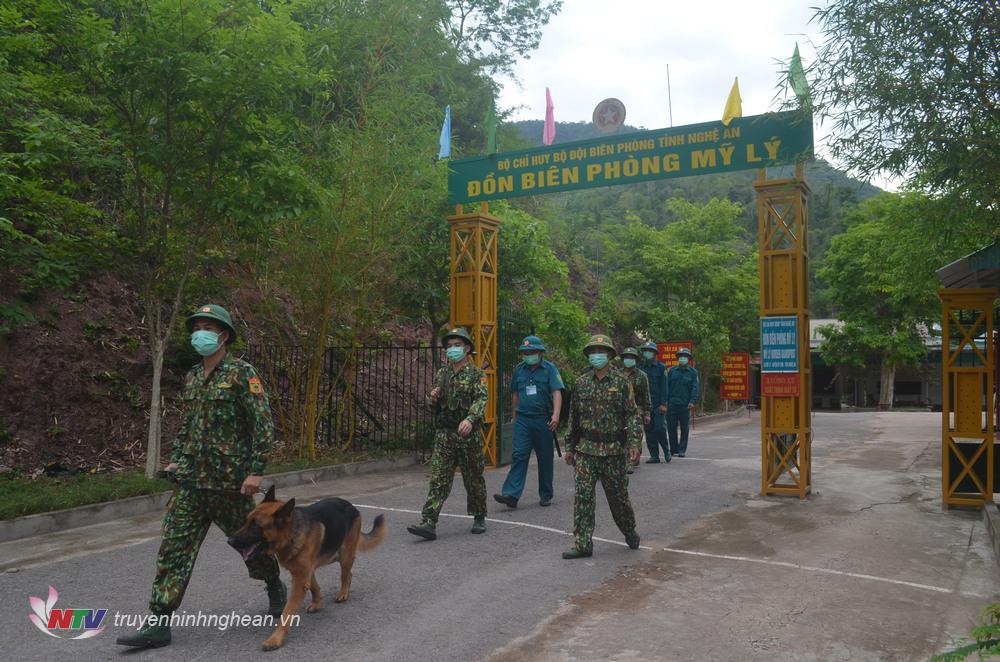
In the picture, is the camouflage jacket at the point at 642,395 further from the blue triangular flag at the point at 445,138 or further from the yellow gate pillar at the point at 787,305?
the blue triangular flag at the point at 445,138

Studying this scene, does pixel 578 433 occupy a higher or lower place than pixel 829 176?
lower

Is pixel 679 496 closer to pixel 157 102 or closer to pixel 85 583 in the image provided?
pixel 85 583

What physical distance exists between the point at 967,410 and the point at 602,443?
17.1 feet

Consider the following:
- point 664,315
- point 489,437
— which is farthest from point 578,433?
point 664,315

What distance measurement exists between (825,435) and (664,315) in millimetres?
7701

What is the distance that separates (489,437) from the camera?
1249cm

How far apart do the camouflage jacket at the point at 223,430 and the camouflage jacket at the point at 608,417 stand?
9.55 ft

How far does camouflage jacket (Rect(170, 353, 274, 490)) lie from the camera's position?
4504 mm

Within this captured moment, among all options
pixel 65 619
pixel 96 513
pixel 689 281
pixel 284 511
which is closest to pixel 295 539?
pixel 284 511

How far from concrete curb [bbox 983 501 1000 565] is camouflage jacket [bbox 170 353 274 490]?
6139mm

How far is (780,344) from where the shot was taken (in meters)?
9.65

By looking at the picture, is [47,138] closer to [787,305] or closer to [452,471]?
[452,471]

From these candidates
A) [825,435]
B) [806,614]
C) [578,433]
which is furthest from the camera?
[825,435]

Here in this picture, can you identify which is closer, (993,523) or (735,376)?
(993,523)
